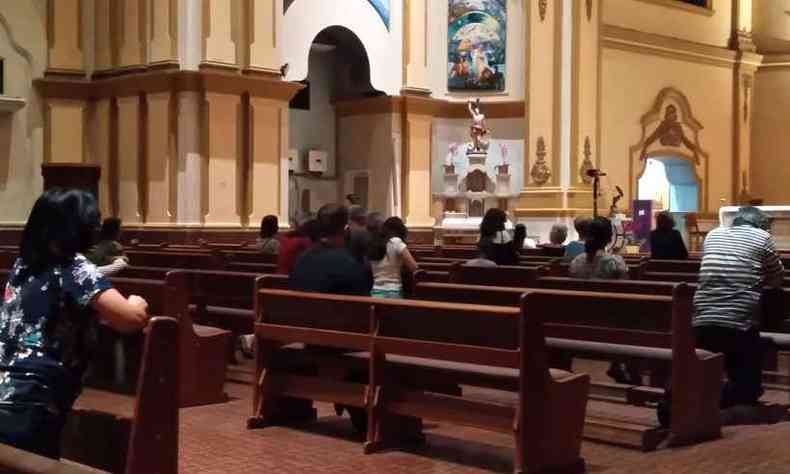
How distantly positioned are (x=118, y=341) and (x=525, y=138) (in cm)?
1790

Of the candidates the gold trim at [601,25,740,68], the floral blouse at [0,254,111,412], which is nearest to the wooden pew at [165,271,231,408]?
the floral blouse at [0,254,111,412]

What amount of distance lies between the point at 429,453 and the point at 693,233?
18687 mm

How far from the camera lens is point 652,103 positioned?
2480 cm

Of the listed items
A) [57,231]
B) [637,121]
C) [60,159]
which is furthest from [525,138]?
[57,231]

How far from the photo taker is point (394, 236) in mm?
8094

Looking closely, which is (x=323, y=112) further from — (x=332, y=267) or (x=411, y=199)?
(x=332, y=267)

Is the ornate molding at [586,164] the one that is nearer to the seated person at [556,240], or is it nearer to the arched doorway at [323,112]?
the arched doorway at [323,112]

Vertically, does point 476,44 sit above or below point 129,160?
above

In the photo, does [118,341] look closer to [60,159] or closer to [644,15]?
[60,159]

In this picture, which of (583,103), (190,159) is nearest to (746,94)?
(583,103)

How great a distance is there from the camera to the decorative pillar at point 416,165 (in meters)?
22.5

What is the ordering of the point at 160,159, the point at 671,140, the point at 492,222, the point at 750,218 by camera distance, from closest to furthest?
the point at 750,218 < the point at 492,222 < the point at 160,159 < the point at 671,140

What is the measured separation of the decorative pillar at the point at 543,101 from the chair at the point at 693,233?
3367mm

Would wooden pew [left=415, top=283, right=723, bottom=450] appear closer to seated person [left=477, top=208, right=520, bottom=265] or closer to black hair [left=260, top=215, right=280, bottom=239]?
seated person [left=477, top=208, right=520, bottom=265]
